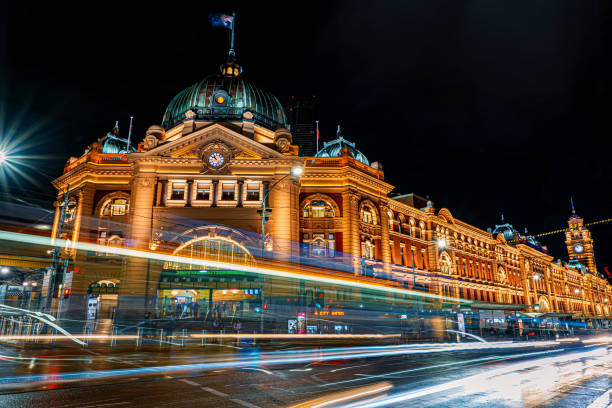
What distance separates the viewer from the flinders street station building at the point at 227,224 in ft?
130

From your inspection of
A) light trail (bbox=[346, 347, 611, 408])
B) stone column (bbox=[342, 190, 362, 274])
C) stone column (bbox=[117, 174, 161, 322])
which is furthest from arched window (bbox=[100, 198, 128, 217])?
light trail (bbox=[346, 347, 611, 408])

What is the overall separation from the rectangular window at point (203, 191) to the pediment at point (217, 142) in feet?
10.6

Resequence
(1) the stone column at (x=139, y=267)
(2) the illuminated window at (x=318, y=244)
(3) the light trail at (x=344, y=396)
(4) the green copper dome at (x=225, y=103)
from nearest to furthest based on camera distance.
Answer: (3) the light trail at (x=344, y=396) → (1) the stone column at (x=139, y=267) → (2) the illuminated window at (x=318, y=244) → (4) the green copper dome at (x=225, y=103)

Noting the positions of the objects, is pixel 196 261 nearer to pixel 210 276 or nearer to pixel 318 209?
pixel 210 276

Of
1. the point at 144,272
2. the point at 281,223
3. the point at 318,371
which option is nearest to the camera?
the point at 318,371

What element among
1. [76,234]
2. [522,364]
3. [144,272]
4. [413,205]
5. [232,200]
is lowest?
[522,364]

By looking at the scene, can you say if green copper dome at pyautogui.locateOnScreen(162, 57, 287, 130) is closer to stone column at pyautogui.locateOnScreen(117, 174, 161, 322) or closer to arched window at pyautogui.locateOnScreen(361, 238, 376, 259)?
stone column at pyautogui.locateOnScreen(117, 174, 161, 322)

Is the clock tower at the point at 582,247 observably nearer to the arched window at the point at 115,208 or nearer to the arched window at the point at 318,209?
the arched window at the point at 318,209

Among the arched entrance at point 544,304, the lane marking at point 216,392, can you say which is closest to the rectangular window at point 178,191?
the lane marking at point 216,392

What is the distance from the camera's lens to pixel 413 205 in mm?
63469

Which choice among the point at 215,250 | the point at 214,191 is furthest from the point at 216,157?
the point at 215,250

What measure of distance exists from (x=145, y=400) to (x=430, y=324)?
44.8 meters

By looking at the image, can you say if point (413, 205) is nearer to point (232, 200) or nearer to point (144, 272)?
point (232, 200)

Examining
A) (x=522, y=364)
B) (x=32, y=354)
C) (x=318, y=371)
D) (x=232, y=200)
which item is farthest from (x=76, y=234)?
(x=522, y=364)
